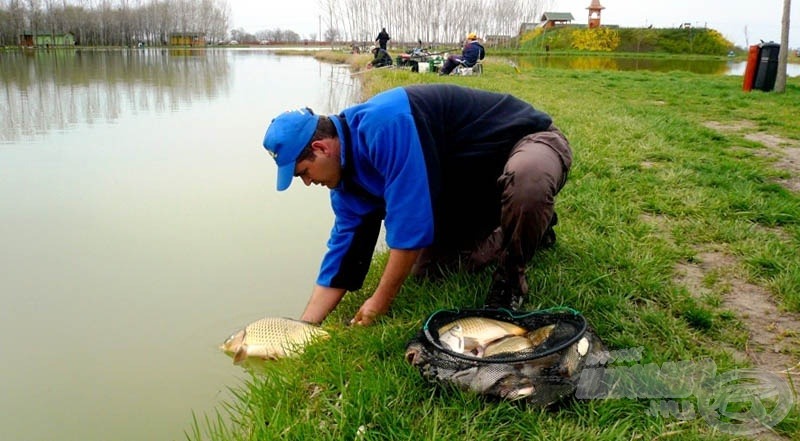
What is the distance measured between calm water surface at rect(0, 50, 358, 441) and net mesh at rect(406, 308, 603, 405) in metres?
1.09

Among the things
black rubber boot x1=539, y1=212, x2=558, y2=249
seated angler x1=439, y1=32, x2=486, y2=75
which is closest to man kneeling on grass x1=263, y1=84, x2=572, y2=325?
black rubber boot x1=539, y1=212, x2=558, y2=249

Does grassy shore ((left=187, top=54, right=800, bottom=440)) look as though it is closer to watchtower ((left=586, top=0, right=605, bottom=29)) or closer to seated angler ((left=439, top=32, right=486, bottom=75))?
seated angler ((left=439, top=32, right=486, bottom=75))

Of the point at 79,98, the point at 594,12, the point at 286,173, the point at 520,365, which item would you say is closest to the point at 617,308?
the point at 520,365

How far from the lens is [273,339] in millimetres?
2566

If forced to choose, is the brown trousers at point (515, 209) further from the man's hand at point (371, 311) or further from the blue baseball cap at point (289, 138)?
the blue baseball cap at point (289, 138)

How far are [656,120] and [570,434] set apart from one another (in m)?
6.19

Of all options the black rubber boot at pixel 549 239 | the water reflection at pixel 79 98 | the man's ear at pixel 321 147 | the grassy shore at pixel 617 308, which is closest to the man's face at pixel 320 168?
the man's ear at pixel 321 147

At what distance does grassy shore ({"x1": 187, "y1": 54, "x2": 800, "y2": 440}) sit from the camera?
176 cm

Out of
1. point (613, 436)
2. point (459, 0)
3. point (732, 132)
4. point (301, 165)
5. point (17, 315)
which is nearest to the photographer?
point (613, 436)

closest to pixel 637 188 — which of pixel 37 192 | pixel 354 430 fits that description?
pixel 354 430

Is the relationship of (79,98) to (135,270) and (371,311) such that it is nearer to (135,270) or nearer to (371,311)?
(135,270)

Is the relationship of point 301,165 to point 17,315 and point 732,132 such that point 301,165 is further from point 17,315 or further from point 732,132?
point 732,132

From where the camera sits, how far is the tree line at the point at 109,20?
56969 mm

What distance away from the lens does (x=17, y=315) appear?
3227 millimetres
